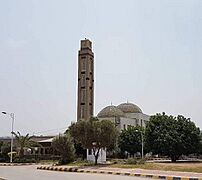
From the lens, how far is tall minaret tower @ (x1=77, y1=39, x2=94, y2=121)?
7969 cm

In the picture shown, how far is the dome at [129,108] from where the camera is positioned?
299 ft

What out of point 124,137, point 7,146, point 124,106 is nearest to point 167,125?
point 124,137

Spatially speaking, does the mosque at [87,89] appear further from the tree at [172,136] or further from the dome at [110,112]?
the tree at [172,136]

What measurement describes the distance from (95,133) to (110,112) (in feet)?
A: 152

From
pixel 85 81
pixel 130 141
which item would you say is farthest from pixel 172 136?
pixel 85 81

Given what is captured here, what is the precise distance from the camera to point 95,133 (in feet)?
123

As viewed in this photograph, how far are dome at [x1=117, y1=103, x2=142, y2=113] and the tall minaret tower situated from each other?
12.8 meters

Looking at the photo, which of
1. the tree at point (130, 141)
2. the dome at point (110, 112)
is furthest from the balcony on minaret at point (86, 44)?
the tree at point (130, 141)

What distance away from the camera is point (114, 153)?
223 ft

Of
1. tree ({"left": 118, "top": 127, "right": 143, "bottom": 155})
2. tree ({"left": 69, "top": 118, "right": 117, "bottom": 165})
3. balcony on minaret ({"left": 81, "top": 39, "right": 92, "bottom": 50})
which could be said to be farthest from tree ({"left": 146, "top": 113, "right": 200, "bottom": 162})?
balcony on minaret ({"left": 81, "top": 39, "right": 92, "bottom": 50})

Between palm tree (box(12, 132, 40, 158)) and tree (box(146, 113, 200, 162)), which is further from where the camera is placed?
palm tree (box(12, 132, 40, 158))

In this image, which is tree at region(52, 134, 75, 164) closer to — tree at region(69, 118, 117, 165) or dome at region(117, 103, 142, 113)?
tree at region(69, 118, 117, 165)

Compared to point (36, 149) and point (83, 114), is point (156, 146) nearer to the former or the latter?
point (36, 149)

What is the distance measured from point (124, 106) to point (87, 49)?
66.9ft
